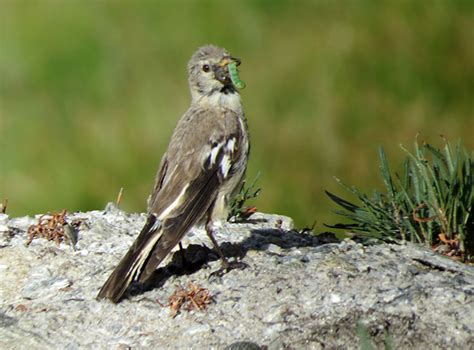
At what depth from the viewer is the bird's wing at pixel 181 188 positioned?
738cm

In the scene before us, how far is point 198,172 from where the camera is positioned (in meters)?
7.88

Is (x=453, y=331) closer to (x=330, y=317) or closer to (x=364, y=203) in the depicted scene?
(x=330, y=317)

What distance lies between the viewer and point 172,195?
305 inches

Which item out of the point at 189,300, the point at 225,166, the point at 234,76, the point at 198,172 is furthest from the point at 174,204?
the point at 234,76

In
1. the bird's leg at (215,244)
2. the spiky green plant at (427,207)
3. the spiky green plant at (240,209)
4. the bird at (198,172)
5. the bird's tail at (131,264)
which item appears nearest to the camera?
Answer: the bird's tail at (131,264)

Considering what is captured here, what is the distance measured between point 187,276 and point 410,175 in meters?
1.59

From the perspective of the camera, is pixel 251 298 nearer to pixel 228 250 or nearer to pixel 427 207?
pixel 228 250

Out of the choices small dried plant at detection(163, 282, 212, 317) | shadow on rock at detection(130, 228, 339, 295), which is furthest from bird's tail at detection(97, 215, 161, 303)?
small dried plant at detection(163, 282, 212, 317)

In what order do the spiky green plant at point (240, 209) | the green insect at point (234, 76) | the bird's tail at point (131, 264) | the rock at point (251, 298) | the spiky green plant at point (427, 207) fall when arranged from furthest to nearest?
the spiky green plant at point (240, 209) < the green insect at point (234, 76) < the spiky green plant at point (427, 207) < the bird's tail at point (131, 264) < the rock at point (251, 298)

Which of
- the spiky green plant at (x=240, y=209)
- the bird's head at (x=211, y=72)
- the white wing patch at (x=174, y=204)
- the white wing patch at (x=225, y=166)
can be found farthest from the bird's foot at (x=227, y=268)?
the bird's head at (x=211, y=72)

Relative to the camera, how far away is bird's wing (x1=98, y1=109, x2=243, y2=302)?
24.2 feet

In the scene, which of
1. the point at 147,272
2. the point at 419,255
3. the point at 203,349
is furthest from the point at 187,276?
the point at 419,255

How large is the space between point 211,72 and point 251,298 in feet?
5.93

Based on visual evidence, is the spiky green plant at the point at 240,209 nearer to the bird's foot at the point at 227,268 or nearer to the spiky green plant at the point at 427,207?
the spiky green plant at the point at 427,207
